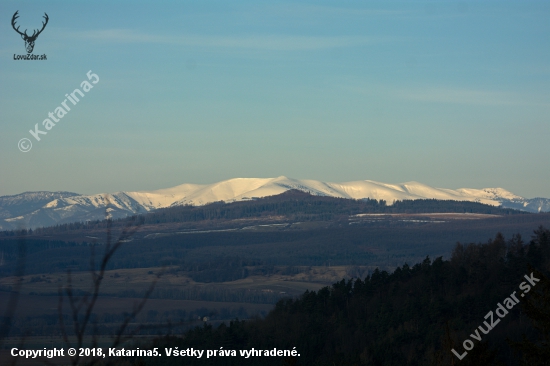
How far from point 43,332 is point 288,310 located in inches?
2343

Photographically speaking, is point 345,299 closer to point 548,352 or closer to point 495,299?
point 495,299

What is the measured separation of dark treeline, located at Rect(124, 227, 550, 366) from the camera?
79.4 metres

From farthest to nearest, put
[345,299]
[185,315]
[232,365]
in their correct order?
[185,315], [345,299], [232,365]

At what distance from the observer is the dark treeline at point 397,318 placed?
7938 centimetres

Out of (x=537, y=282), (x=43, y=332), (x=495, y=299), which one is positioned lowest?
(x=43, y=332)

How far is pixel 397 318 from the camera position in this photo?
94875 mm

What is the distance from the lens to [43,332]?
494ft

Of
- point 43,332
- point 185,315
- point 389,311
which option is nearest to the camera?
point 389,311

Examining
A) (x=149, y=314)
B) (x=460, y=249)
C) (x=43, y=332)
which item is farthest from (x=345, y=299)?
(x=149, y=314)

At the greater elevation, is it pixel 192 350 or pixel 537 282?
pixel 537 282

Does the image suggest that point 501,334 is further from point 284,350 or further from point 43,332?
point 43,332

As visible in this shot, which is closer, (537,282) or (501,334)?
(537,282)

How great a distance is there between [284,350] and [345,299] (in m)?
25.6

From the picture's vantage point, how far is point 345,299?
112m
